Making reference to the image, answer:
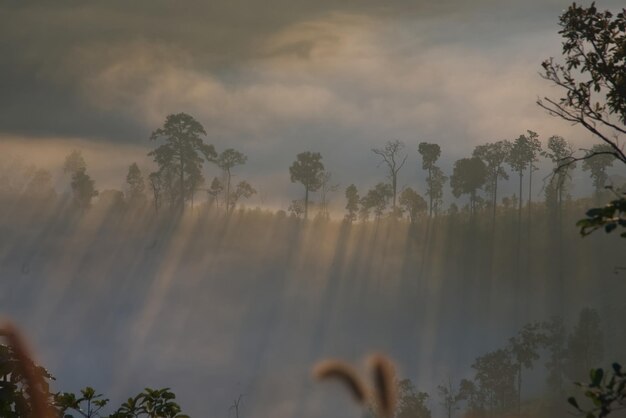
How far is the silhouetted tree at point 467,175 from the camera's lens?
186 meters

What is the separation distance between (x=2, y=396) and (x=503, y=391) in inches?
4443

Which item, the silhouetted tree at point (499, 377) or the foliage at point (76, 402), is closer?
the foliage at point (76, 402)

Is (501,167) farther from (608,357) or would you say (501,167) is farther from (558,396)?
(558,396)

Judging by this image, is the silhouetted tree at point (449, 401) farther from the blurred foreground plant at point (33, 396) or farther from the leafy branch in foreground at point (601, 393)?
the leafy branch in foreground at point (601, 393)

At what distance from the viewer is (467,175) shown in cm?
18675

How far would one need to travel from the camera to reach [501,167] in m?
195

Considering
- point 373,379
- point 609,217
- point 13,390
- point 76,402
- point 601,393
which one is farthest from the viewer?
point 76,402

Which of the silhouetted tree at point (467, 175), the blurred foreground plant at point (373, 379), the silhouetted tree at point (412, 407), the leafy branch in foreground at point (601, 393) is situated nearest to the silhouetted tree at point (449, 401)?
the silhouetted tree at point (412, 407)

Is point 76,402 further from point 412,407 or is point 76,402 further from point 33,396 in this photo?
point 412,407

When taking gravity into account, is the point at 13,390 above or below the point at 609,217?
below

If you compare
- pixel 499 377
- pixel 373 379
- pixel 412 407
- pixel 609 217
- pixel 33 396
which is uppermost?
pixel 499 377

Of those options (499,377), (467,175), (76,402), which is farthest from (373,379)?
(467,175)

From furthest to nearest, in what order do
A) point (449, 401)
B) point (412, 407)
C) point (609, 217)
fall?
point (449, 401)
point (412, 407)
point (609, 217)

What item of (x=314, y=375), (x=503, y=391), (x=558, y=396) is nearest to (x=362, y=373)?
(x=314, y=375)
